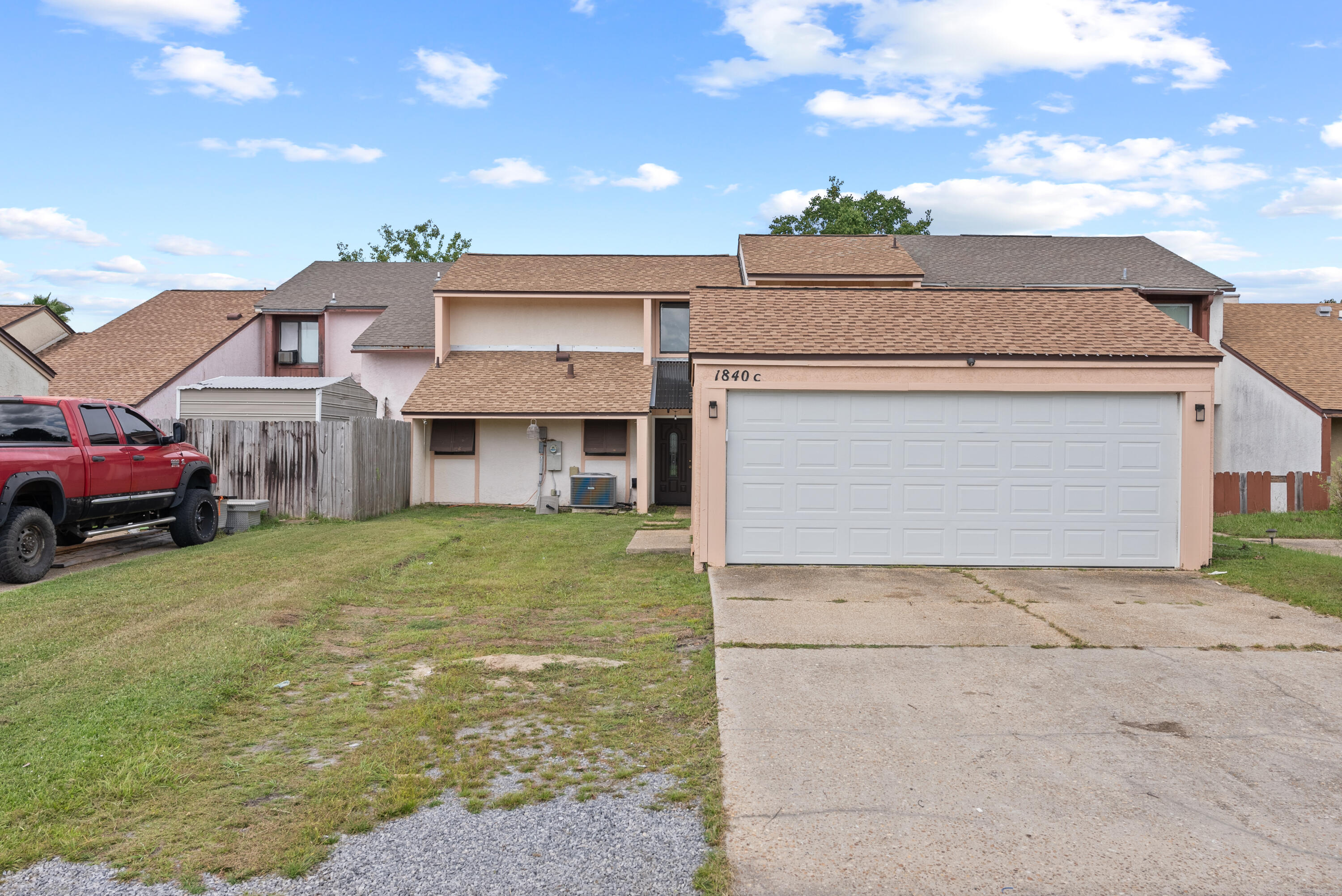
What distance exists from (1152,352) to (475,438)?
1502 cm

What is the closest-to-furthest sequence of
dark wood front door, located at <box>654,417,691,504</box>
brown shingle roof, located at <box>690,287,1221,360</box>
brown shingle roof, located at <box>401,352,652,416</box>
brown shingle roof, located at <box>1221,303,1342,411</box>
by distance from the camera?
brown shingle roof, located at <box>690,287,1221,360</box>, brown shingle roof, located at <box>401,352,652,416</box>, brown shingle roof, located at <box>1221,303,1342,411</box>, dark wood front door, located at <box>654,417,691,504</box>

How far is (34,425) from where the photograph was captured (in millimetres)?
10977

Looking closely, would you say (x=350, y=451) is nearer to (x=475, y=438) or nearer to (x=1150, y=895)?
(x=475, y=438)

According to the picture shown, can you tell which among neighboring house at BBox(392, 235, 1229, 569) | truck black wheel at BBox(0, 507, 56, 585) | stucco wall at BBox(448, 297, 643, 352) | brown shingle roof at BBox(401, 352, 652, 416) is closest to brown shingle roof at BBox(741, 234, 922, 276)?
stucco wall at BBox(448, 297, 643, 352)

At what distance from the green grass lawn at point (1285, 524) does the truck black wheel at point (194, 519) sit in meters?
16.4

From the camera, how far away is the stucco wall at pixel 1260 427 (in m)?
21.6

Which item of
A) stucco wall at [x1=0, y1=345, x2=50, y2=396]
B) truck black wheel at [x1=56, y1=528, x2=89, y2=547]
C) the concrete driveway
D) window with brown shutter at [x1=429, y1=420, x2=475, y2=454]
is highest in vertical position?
stucco wall at [x1=0, y1=345, x2=50, y2=396]

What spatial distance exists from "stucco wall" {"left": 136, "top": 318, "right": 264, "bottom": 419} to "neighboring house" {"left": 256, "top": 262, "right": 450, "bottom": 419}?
0.36m

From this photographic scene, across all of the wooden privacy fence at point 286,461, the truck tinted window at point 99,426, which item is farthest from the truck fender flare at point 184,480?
the wooden privacy fence at point 286,461

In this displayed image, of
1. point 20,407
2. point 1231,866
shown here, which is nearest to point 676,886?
point 1231,866

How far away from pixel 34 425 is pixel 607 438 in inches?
486

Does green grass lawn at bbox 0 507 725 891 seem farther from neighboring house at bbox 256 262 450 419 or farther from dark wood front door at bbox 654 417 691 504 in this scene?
neighboring house at bbox 256 262 450 419

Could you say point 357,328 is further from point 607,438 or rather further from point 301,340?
point 607,438

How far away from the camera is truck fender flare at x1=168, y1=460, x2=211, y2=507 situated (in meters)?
13.4
